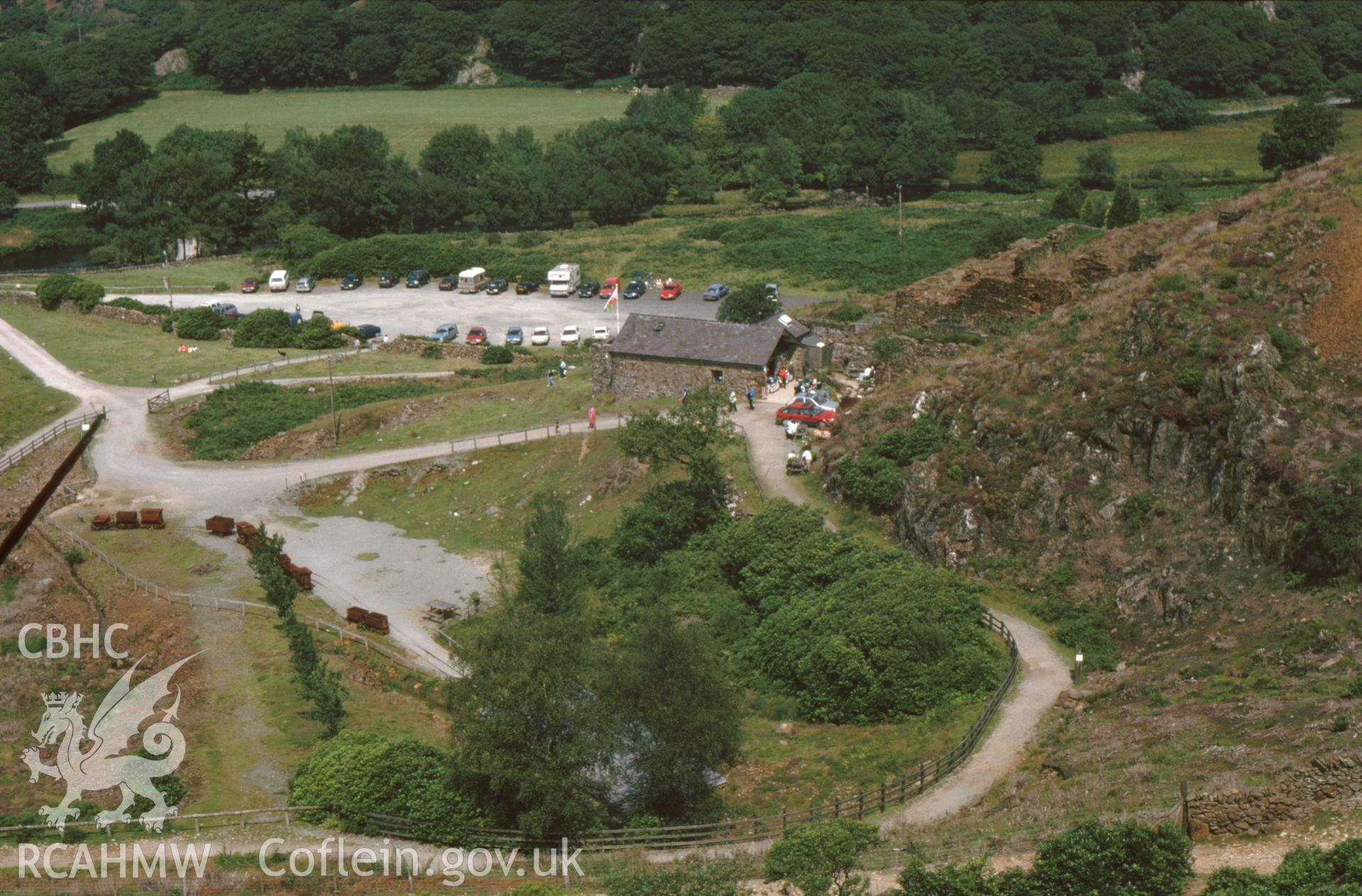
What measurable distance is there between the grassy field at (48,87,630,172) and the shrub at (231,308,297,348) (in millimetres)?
68147

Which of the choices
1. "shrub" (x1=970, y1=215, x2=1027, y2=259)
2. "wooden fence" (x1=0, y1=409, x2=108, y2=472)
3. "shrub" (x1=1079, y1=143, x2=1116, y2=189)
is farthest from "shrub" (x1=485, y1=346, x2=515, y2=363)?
"shrub" (x1=1079, y1=143, x2=1116, y2=189)

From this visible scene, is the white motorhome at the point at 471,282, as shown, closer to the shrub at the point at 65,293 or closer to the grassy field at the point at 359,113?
the shrub at the point at 65,293

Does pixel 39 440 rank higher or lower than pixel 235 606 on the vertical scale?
lower

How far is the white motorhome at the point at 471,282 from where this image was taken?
115 m

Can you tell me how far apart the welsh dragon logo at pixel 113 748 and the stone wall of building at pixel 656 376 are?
2924 centimetres

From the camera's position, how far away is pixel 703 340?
76.4 m

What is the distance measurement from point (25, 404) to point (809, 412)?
43.4 m

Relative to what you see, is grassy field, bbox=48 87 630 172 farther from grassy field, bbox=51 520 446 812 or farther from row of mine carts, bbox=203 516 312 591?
grassy field, bbox=51 520 446 812

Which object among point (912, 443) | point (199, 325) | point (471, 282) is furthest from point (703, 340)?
point (471, 282)

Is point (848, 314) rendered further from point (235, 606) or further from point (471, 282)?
point (471, 282)

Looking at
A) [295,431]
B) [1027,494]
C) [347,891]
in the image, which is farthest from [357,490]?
[347,891]

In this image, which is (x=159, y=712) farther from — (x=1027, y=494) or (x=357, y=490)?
(x=1027, y=494)

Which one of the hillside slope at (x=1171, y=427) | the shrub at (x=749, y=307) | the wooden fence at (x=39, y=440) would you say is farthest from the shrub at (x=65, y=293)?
the hillside slope at (x=1171, y=427)

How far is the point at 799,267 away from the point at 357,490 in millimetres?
52590
